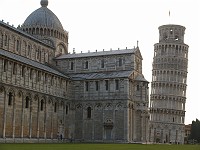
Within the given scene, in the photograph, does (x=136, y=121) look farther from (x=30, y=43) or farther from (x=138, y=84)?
(x=30, y=43)

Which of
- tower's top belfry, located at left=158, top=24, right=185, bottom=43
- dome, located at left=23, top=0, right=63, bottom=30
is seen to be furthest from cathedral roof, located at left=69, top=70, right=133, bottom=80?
tower's top belfry, located at left=158, top=24, right=185, bottom=43

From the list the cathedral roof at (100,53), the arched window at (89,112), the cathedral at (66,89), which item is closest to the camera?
the cathedral at (66,89)

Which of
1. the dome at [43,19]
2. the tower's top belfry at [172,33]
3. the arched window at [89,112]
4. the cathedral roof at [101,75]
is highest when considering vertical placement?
the tower's top belfry at [172,33]

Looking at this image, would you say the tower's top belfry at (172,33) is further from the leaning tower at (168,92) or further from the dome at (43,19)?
the dome at (43,19)

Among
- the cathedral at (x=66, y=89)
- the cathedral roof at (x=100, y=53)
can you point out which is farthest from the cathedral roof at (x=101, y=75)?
the cathedral roof at (x=100, y=53)

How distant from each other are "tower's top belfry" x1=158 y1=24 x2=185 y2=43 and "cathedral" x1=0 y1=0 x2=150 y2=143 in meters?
35.5

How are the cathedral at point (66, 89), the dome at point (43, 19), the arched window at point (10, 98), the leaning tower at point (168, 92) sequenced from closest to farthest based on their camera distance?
the arched window at point (10, 98), the cathedral at point (66, 89), the dome at point (43, 19), the leaning tower at point (168, 92)

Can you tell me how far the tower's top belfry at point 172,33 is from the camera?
10231 centimetres

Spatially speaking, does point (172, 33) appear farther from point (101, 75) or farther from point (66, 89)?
point (66, 89)

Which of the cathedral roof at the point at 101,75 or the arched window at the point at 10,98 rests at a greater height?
the cathedral roof at the point at 101,75

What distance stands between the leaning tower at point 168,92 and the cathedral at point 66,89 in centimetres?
2971

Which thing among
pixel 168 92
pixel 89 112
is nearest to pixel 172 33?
pixel 168 92

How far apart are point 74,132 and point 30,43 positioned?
15.1 m

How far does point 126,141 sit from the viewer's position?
6050 centimetres
